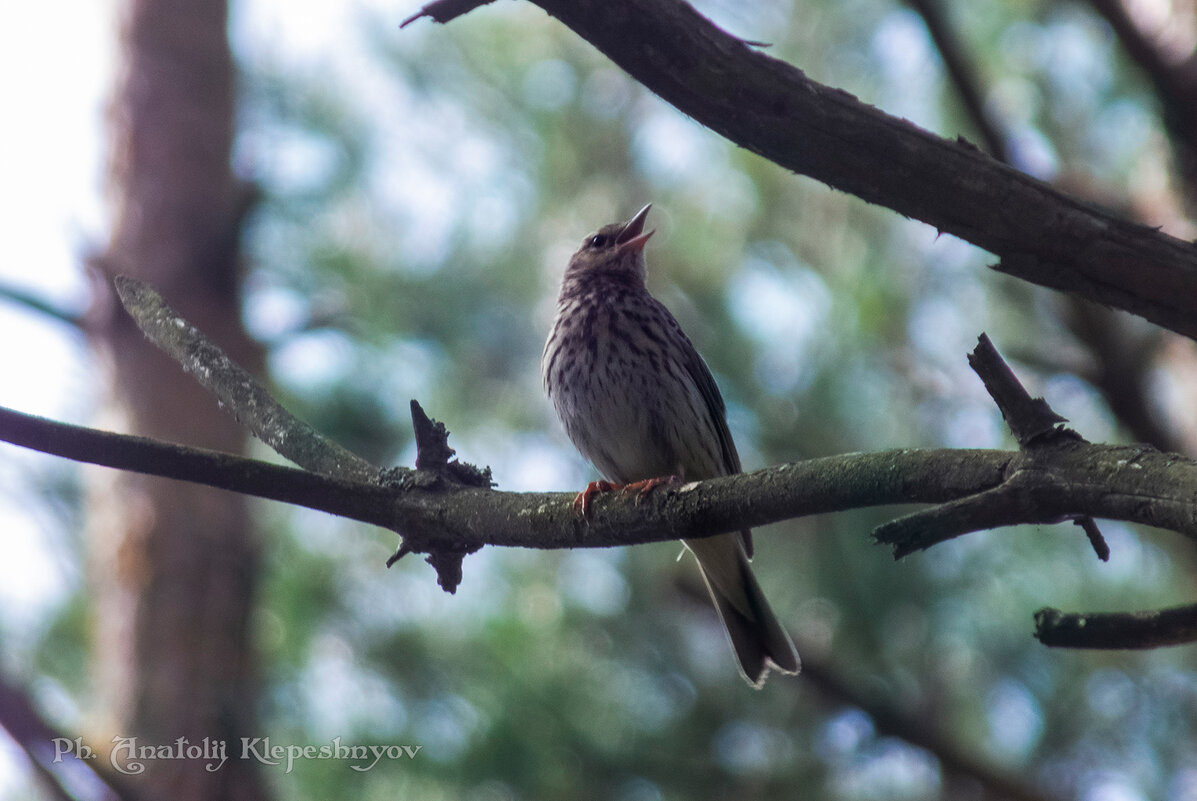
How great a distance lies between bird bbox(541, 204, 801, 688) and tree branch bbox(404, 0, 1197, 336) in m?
1.82

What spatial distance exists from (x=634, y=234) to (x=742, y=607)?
196cm

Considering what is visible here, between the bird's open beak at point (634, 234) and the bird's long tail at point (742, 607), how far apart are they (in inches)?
62.5

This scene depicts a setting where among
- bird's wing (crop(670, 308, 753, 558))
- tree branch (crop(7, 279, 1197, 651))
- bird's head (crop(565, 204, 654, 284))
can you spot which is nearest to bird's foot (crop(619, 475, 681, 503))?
tree branch (crop(7, 279, 1197, 651))

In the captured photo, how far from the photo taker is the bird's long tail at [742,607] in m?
4.58

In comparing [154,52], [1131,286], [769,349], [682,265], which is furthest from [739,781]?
[154,52]

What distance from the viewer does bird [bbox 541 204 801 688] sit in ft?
15.1

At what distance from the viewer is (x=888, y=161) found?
2869 millimetres

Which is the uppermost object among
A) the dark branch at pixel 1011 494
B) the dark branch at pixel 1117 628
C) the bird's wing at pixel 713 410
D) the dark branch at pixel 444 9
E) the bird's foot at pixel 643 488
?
the bird's wing at pixel 713 410

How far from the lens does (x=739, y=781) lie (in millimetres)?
5777

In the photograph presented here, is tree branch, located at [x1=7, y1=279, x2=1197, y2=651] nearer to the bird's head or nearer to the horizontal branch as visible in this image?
the horizontal branch

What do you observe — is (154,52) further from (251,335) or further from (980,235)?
(980,235)

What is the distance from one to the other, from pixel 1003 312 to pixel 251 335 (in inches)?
182

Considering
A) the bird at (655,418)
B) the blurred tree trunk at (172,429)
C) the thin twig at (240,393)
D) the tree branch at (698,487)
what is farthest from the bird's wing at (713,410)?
the blurred tree trunk at (172,429)

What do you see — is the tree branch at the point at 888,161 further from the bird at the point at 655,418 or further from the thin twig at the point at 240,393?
the bird at the point at 655,418
